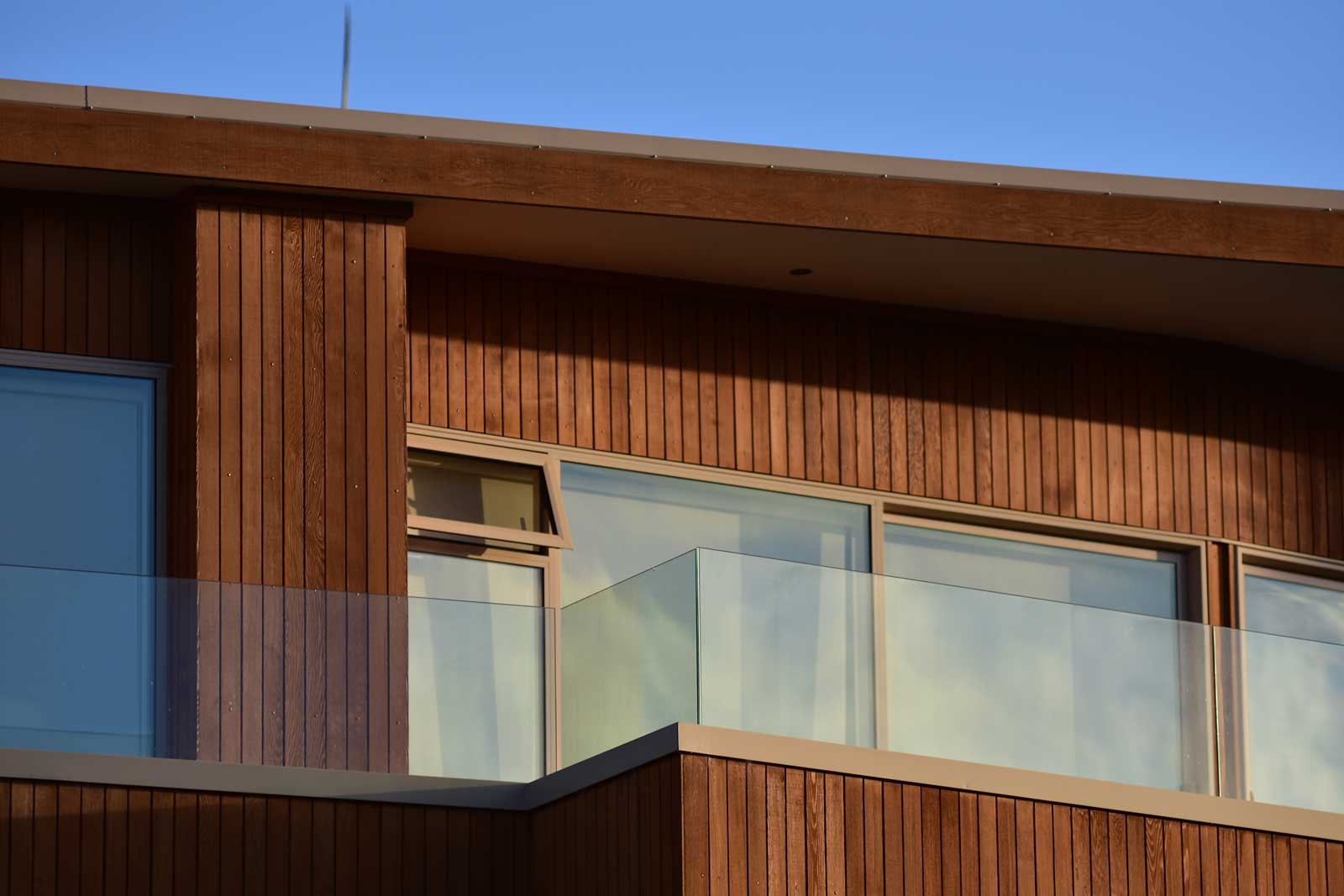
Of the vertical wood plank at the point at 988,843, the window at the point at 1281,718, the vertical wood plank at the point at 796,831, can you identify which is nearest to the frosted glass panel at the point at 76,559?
the vertical wood plank at the point at 796,831

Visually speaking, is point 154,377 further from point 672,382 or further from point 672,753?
point 672,753

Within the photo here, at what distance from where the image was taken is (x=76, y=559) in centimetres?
1146

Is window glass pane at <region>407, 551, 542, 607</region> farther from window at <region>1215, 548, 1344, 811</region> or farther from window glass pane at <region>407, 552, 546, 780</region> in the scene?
window at <region>1215, 548, 1344, 811</region>

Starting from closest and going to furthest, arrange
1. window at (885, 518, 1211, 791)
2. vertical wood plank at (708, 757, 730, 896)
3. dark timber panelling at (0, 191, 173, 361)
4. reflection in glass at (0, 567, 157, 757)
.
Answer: vertical wood plank at (708, 757, 730, 896), window at (885, 518, 1211, 791), reflection in glass at (0, 567, 157, 757), dark timber panelling at (0, 191, 173, 361)

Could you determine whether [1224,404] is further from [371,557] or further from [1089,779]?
[371,557]

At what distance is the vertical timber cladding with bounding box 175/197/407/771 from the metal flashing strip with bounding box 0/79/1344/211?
1.70 feet

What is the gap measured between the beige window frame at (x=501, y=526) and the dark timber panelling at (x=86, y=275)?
1.70 m

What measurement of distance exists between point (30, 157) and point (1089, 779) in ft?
21.3

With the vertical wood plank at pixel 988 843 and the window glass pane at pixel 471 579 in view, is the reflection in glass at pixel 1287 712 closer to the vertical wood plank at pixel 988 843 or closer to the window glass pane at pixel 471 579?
the vertical wood plank at pixel 988 843

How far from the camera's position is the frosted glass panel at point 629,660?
932 centimetres

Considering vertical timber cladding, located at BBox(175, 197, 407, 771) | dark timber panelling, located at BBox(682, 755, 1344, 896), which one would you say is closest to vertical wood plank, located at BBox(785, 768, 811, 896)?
dark timber panelling, located at BBox(682, 755, 1344, 896)

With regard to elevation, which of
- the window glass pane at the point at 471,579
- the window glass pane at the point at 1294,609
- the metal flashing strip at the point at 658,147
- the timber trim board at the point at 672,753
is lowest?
the timber trim board at the point at 672,753

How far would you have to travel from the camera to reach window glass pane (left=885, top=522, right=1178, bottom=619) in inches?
Answer: 553

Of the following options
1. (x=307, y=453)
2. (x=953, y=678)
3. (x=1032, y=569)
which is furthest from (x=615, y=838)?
(x=1032, y=569)
